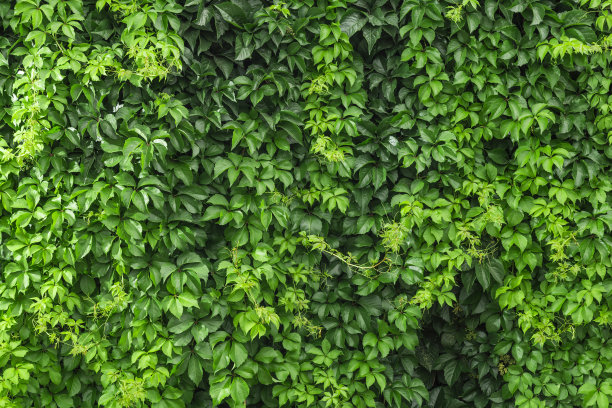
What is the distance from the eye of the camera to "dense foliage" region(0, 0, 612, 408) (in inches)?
100

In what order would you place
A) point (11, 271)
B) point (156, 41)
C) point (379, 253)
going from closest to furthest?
point (156, 41) → point (11, 271) → point (379, 253)

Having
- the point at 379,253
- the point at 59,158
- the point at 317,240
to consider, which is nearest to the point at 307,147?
the point at 317,240

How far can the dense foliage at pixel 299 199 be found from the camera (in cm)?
255

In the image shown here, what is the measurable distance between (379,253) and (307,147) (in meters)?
0.69

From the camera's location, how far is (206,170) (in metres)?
2.61

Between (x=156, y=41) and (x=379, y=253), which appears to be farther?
(x=379, y=253)

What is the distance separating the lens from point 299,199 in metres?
2.82

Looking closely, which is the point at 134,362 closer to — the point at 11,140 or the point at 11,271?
the point at 11,271

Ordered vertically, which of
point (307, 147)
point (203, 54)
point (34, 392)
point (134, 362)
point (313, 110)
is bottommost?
point (34, 392)

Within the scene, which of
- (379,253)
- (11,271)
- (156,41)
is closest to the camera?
(156,41)

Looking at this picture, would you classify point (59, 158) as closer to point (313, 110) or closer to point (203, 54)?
point (203, 54)

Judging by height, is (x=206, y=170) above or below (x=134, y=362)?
above

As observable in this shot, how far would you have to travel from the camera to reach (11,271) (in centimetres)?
266

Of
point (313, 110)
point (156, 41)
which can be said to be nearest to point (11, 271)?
point (156, 41)
